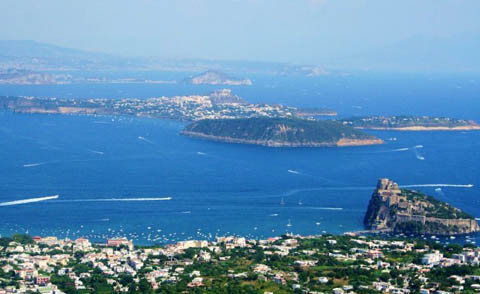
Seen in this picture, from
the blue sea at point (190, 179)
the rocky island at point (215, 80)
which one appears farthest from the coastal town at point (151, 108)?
the rocky island at point (215, 80)

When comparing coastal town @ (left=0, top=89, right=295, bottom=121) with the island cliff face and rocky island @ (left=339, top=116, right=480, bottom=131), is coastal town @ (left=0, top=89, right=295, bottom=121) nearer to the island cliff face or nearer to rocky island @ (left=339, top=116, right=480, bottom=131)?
rocky island @ (left=339, top=116, right=480, bottom=131)

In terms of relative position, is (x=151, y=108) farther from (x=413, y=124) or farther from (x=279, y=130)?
(x=413, y=124)

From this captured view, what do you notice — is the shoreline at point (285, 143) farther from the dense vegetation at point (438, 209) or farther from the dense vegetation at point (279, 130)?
the dense vegetation at point (438, 209)

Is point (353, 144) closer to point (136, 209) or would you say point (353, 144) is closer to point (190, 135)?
point (190, 135)

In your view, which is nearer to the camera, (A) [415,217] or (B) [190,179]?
(A) [415,217]

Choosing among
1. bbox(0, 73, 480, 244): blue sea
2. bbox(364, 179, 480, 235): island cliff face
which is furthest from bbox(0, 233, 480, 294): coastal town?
bbox(364, 179, 480, 235): island cliff face

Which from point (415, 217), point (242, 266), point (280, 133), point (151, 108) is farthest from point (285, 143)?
point (242, 266)

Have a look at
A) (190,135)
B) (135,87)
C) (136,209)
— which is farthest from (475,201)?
(135,87)
